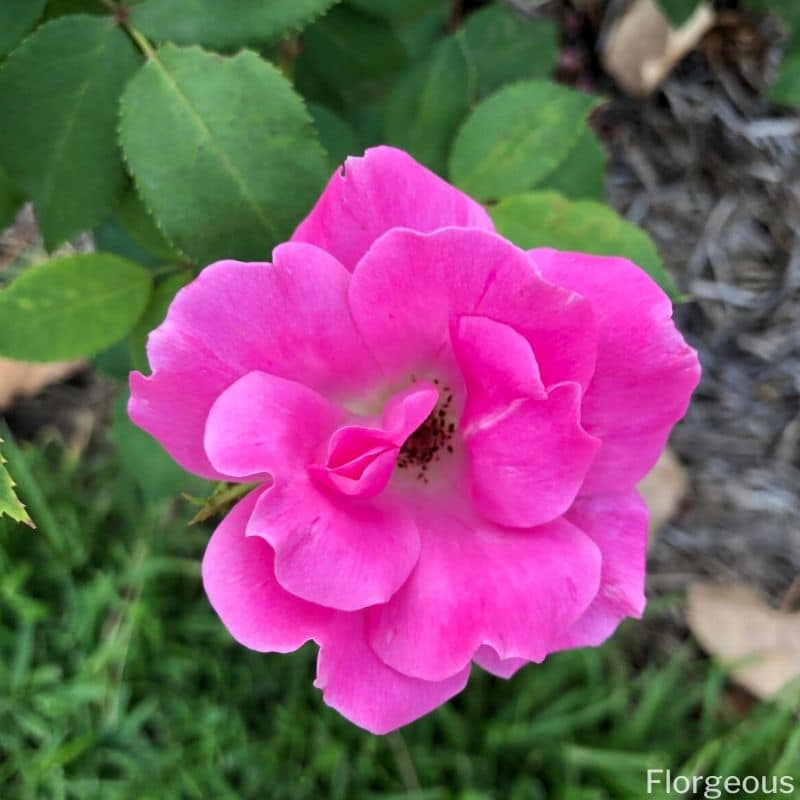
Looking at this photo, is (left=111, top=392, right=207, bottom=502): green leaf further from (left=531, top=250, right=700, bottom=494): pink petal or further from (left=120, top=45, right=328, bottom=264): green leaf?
(left=531, top=250, right=700, bottom=494): pink petal

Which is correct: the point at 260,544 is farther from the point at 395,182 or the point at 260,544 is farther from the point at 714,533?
the point at 714,533

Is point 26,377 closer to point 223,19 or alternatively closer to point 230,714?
point 230,714

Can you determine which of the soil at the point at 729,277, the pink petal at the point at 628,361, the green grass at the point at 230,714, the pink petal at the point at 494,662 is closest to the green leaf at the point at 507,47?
the soil at the point at 729,277

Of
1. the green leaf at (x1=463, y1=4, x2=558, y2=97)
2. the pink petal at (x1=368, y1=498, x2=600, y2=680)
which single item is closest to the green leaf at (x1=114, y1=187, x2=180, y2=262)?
the pink petal at (x1=368, y1=498, x2=600, y2=680)

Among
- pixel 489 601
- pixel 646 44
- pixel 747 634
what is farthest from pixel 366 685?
pixel 646 44

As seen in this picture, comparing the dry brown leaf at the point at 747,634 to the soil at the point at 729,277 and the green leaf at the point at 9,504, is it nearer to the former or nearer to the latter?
the soil at the point at 729,277
